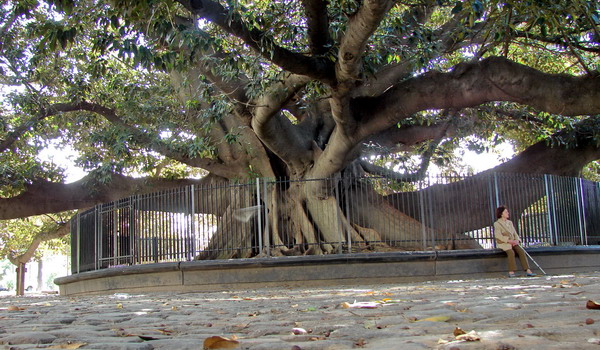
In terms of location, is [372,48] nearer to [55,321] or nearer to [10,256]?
[55,321]

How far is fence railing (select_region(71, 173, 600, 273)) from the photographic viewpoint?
11320 millimetres

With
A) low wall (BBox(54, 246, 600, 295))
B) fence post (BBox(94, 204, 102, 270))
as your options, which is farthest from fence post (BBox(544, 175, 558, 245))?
fence post (BBox(94, 204, 102, 270))

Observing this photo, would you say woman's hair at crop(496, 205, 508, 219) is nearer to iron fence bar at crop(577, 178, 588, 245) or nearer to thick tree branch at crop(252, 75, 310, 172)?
iron fence bar at crop(577, 178, 588, 245)

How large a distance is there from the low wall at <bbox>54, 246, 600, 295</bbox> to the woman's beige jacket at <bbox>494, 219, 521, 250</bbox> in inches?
9.7

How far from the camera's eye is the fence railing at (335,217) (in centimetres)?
1132

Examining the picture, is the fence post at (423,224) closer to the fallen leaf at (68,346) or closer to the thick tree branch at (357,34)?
the thick tree branch at (357,34)

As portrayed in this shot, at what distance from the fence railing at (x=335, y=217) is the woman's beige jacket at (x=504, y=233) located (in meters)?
0.68

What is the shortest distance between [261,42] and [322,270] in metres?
4.49

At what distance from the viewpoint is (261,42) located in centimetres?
744

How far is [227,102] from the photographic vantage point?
1075 centimetres

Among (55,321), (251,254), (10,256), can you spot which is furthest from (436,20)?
(10,256)

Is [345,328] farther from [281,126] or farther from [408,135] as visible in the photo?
[408,135]

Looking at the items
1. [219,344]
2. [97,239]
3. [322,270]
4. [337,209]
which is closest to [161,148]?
[97,239]

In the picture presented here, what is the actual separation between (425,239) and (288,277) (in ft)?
8.79
